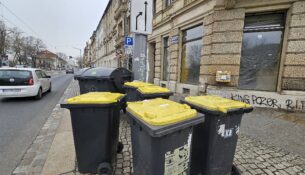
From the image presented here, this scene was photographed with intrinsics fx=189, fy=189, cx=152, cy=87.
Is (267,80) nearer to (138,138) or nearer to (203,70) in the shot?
(203,70)

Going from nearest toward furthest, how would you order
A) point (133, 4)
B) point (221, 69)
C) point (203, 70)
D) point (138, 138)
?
point (138, 138)
point (133, 4)
point (221, 69)
point (203, 70)

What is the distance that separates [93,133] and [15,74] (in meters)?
7.60

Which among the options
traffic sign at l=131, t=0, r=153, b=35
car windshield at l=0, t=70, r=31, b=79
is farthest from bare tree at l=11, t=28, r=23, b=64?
traffic sign at l=131, t=0, r=153, b=35

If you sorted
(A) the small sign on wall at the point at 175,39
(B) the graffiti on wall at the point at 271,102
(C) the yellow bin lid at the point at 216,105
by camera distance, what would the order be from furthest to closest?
(A) the small sign on wall at the point at 175,39
(B) the graffiti on wall at the point at 271,102
(C) the yellow bin lid at the point at 216,105

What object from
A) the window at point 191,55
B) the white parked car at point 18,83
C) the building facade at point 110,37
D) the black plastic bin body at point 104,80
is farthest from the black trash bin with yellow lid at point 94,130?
the building facade at point 110,37

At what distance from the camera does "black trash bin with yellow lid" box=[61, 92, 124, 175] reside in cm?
260

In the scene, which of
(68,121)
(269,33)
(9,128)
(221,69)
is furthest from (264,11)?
(9,128)

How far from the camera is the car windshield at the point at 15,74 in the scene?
8.08m

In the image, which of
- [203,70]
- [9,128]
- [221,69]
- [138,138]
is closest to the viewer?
[138,138]

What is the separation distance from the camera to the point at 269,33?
7207mm

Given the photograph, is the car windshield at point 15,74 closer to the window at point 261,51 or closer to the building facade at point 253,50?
the building facade at point 253,50

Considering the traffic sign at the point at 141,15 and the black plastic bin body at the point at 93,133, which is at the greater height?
the traffic sign at the point at 141,15

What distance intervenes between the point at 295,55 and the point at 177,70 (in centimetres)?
568

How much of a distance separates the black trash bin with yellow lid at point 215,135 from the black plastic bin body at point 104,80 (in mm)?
3302
